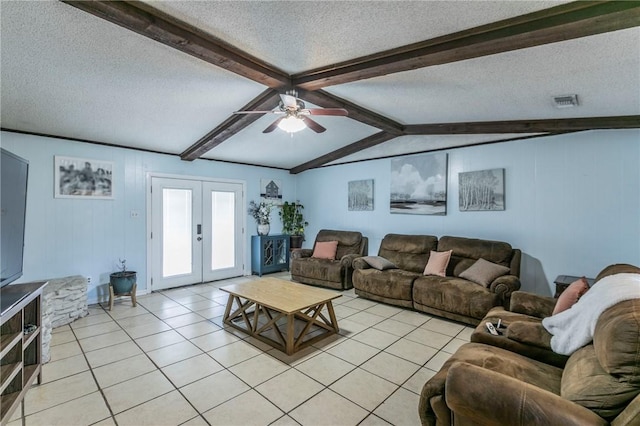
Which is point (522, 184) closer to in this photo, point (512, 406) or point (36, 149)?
point (512, 406)

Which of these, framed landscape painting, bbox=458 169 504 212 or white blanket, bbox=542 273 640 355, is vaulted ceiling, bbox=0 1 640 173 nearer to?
framed landscape painting, bbox=458 169 504 212

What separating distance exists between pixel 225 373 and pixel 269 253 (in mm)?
3959

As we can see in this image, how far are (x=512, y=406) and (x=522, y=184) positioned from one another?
373 cm

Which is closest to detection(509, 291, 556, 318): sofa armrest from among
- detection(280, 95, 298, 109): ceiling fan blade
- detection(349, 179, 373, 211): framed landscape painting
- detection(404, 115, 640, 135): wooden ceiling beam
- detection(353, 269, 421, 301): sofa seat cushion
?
detection(353, 269, 421, 301): sofa seat cushion

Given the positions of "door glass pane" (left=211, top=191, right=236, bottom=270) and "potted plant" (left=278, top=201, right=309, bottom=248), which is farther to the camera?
"potted plant" (left=278, top=201, right=309, bottom=248)

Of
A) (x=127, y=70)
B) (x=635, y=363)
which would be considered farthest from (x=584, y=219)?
(x=127, y=70)

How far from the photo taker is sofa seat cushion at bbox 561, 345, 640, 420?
1228mm

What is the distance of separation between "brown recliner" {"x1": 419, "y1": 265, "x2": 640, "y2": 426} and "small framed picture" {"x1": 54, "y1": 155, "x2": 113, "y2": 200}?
5.10 meters

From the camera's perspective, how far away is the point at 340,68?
267cm

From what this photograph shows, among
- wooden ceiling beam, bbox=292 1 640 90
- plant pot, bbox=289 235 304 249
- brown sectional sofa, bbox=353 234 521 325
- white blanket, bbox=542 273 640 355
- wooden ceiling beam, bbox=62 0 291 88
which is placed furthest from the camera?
plant pot, bbox=289 235 304 249

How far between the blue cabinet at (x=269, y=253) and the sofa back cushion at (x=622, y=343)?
561 centimetres

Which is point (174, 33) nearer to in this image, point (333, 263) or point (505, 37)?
point (505, 37)

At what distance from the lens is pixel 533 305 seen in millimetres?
2812

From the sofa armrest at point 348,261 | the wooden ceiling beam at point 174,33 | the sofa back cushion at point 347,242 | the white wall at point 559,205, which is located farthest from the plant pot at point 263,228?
the wooden ceiling beam at point 174,33
